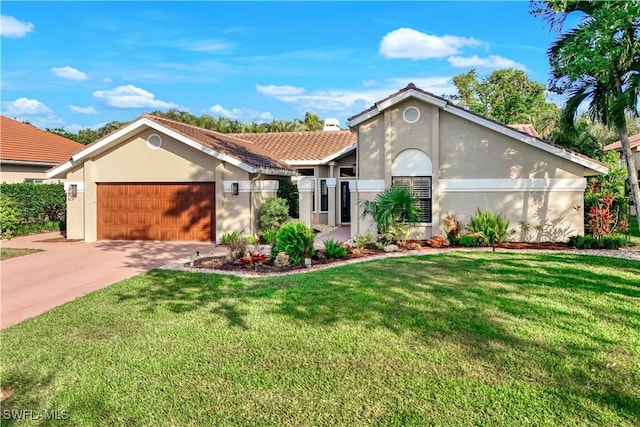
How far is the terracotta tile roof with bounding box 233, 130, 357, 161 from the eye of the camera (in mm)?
25391

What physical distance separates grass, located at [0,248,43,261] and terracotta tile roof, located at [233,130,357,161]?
518 inches

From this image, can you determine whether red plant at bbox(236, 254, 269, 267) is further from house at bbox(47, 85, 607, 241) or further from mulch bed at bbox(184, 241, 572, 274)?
house at bbox(47, 85, 607, 241)

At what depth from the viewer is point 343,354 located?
600 centimetres

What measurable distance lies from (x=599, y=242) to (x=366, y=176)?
7944mm

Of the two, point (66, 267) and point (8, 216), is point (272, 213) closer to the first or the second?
point (66, 267)

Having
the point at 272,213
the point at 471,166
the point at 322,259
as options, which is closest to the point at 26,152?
the point at 272,213

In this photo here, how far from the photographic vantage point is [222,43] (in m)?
17.2

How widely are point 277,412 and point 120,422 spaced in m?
1.57

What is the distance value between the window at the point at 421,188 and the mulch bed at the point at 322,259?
123cm

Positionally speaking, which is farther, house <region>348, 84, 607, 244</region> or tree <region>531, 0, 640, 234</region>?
house <region>348, 84, 607, 244</region>

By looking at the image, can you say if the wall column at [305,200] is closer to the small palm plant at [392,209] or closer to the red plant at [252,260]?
the small palm plant at [392,209]

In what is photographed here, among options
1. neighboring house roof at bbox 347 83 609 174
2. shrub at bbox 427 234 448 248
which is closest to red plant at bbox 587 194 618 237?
neighboring house roof at bbox 347 83 609 174

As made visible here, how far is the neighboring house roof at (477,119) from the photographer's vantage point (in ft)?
49.8

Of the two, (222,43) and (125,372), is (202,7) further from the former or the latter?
(125,372)
